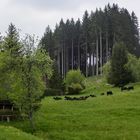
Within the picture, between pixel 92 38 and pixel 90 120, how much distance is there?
10616cm

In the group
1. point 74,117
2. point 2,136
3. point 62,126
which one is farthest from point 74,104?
point 2,136

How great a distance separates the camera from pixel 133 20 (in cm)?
16775

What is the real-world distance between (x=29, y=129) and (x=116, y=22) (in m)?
110

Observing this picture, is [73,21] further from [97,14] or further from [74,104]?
[74,104]

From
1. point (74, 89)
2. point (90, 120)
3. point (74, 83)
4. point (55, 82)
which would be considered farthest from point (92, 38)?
point (90, 120)

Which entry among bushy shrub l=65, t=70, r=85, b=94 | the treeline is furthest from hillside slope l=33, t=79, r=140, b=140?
the treeline

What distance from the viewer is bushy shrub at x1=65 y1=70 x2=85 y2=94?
104062 millimetres

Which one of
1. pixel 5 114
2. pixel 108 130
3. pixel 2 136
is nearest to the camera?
pixel 2 136

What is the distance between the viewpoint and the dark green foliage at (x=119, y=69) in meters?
105

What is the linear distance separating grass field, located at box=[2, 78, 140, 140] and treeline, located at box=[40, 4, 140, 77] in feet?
270

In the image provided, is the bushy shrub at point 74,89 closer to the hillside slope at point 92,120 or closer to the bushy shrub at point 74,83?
the bushy shrub at point 74,83

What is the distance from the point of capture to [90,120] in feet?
167

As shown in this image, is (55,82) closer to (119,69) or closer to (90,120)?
(119,69)

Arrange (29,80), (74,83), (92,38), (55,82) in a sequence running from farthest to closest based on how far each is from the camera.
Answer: (92,38), (55,82), (74,83), (29,80)
